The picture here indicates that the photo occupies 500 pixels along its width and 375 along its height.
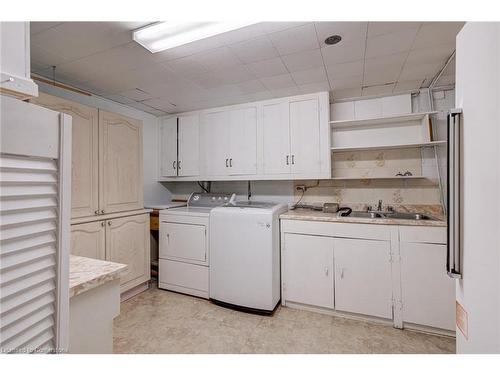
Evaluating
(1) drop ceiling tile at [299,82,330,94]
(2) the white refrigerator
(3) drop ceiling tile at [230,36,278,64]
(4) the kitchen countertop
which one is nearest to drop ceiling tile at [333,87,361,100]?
(1) drop ceiling tile at [299,82,330,94]

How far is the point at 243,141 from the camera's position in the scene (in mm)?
2875

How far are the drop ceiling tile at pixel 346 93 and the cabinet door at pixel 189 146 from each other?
1.71 meters

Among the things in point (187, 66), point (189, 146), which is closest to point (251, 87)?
point (187, 66)

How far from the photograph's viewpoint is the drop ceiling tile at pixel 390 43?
5.21 ft

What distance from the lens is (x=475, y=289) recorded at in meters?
0.80

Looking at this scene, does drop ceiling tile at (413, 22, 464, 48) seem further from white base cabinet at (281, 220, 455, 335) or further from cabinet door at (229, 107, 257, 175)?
cabinet door at (229, 107, 257, 175)

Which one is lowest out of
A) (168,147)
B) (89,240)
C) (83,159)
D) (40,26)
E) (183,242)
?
(183,242)

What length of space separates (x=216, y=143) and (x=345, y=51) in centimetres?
173

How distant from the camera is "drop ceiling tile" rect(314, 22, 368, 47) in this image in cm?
149

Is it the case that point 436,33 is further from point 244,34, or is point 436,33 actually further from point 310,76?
point 244,34

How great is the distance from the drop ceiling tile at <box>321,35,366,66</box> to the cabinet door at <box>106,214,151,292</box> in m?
2.39

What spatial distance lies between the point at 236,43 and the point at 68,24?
1.04 meters

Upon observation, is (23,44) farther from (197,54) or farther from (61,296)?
(197,54)

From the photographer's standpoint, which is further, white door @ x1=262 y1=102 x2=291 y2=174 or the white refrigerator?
white door @ x1=262 y1=102 x2=291 y2=174
